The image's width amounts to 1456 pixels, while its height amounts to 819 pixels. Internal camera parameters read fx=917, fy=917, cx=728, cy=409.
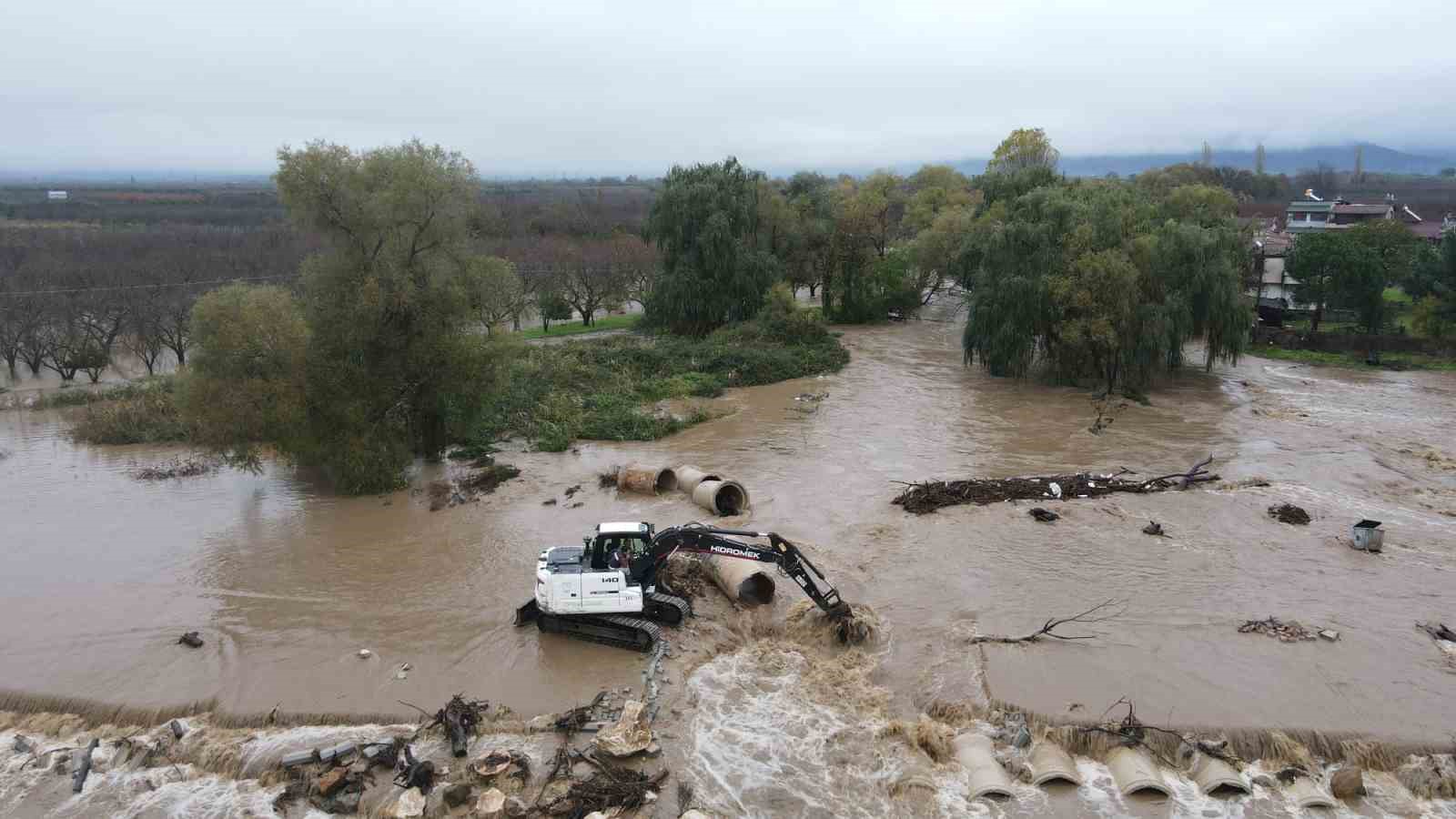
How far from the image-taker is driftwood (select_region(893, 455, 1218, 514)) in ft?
74.4

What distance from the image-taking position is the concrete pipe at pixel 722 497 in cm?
2225

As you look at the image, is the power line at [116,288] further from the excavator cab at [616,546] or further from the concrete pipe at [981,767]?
the concrete pipe at [981,767]

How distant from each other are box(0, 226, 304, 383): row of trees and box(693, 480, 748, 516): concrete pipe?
24188 mm

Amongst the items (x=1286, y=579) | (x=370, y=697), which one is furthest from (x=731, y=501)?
(x=1286, y=579)

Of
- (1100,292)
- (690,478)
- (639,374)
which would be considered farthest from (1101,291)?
(690,478)

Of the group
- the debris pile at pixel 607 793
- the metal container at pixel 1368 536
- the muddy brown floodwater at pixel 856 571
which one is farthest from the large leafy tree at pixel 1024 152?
the debris pile at pixel 607 793

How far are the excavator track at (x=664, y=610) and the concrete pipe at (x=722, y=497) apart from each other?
5786mm

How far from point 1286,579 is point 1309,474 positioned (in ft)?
26.9

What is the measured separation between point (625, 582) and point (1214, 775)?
361 inches

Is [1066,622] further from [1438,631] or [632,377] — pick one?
[632,377]

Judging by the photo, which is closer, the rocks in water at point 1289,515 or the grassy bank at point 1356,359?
the rocks in water at point 1289,515

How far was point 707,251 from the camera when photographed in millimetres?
44938

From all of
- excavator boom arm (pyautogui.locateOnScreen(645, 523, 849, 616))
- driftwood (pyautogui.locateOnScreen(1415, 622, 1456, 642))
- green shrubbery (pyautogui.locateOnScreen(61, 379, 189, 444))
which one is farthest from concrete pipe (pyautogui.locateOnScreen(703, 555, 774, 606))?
green shrubbery (pyautogui.locateOnScreen(61, 379, 189, 444))

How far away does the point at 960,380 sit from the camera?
37.6m
